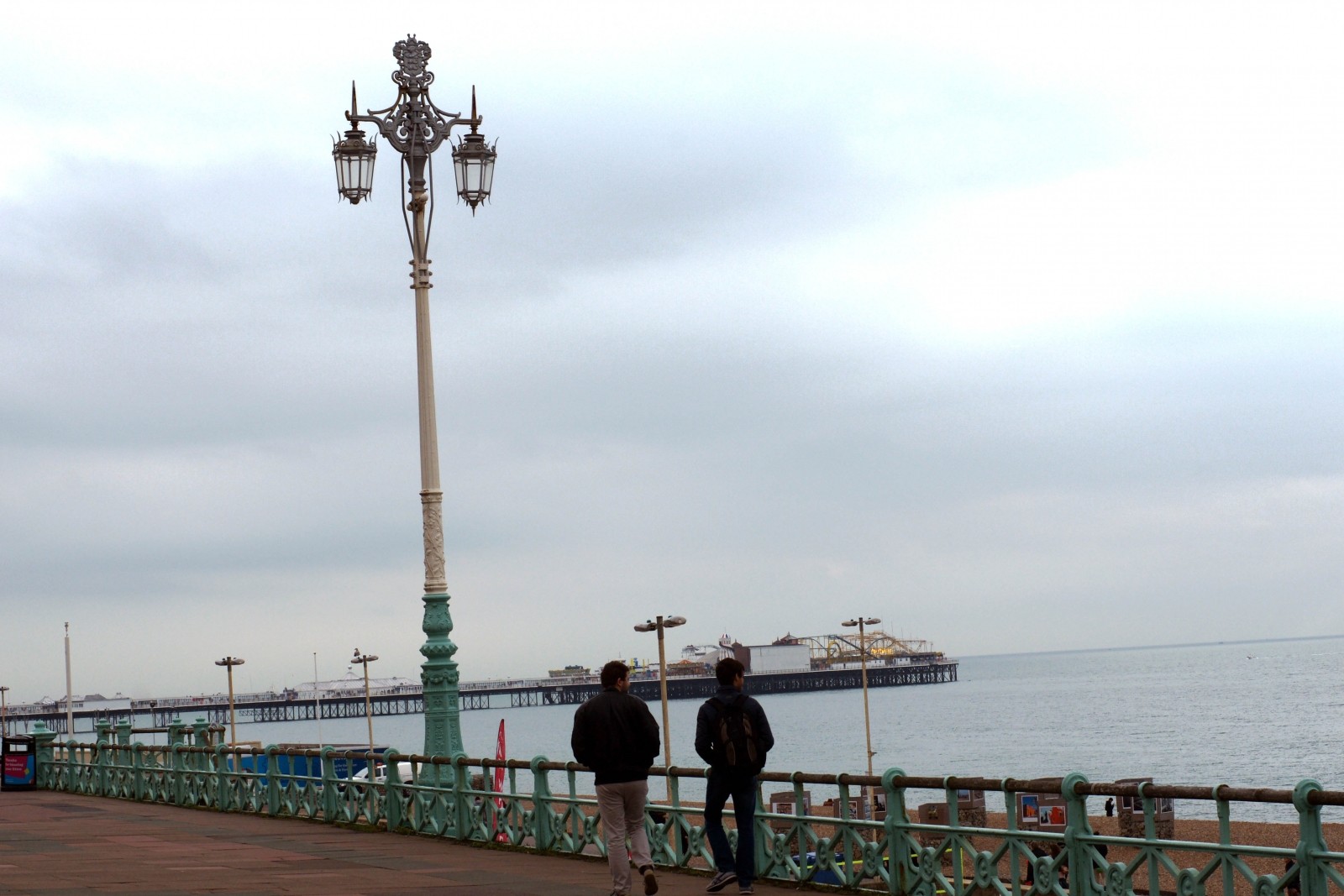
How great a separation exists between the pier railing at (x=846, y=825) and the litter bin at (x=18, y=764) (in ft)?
26.4

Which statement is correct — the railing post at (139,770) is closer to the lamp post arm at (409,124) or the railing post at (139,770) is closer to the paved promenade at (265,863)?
the paved promenade at (265,863)

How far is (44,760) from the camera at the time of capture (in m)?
30.5

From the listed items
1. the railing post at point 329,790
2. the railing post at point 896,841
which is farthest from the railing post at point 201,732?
the railing post at point 896,841

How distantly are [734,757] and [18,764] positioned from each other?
22.8 m

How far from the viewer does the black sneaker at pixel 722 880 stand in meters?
12.0

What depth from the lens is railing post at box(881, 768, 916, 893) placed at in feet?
37.8

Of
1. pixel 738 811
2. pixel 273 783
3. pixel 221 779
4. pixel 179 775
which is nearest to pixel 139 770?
pixel 179 775

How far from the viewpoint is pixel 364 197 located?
18.7m

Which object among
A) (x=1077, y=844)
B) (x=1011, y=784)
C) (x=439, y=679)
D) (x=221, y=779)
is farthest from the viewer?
(x=221, y=779)

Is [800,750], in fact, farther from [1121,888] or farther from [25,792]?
[1121,888]

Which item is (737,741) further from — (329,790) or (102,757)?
(102,757)

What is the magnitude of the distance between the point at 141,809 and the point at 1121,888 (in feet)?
57.0

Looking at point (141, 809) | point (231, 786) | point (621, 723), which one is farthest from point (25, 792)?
point (621, 723)

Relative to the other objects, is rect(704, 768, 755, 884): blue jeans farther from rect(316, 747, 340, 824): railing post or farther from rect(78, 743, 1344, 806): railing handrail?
rect(316, 747, 340, 824): railing post
